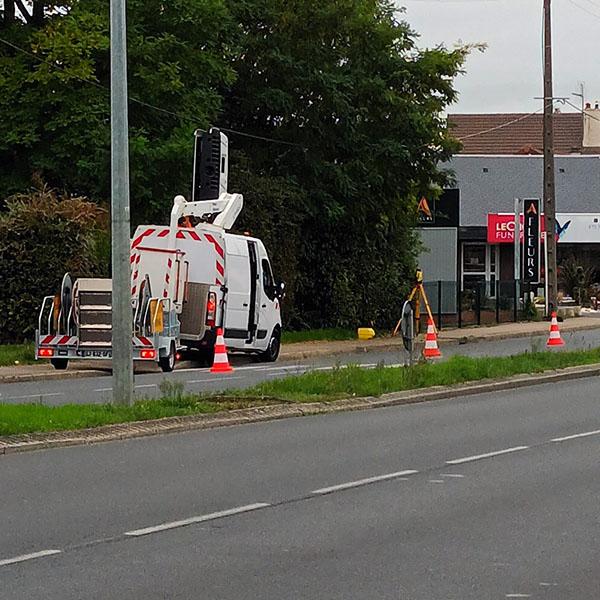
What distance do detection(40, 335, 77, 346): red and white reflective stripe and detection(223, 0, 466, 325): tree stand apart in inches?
471

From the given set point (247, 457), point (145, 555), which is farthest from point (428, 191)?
point (145, 555)

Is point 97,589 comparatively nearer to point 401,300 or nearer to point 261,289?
point 261,289

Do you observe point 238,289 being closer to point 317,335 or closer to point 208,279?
point 208,279

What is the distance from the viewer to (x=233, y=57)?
1405 inches

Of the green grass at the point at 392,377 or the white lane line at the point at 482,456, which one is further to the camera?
the green grass at the point at 392,377

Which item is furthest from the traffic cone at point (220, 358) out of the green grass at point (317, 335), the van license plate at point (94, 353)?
the green grass at point (317, 335)

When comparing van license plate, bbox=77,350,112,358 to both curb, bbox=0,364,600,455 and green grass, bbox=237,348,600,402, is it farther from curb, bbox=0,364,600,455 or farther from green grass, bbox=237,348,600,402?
curb, bbox=0,364,600,455

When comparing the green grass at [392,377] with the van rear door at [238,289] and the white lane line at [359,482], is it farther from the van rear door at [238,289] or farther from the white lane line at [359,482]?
the van rear door at [238,289]

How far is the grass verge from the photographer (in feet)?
49.7

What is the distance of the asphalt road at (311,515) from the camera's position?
26.4 ft

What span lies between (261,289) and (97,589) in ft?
69.9

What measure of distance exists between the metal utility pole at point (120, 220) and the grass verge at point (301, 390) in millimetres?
448

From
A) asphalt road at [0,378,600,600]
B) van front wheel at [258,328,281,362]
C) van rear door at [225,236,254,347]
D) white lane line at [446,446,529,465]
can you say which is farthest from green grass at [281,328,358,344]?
white lane line at [446,446,529,465]

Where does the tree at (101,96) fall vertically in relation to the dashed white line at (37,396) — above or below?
above
